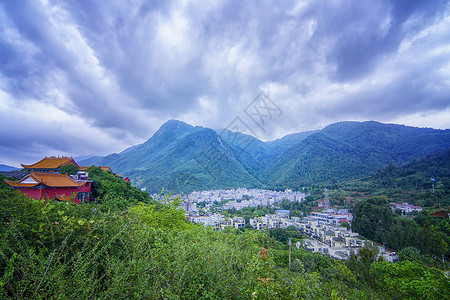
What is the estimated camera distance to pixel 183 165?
214 feet

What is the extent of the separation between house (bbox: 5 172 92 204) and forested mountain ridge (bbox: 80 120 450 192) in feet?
131

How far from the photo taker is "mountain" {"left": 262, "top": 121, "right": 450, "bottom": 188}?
7225 centimetres

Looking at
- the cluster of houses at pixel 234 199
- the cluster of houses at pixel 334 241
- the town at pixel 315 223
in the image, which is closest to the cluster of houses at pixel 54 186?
the town at pixel 315 223

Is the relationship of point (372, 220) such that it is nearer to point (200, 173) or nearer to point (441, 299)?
point (441, 299)

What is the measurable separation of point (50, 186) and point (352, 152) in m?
98.2

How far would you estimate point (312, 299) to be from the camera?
5.49ft

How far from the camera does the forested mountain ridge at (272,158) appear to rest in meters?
64.2

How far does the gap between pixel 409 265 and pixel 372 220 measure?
85.9ft

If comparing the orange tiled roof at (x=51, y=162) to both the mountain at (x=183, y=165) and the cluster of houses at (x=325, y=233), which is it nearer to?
the cluster of houses at (x=325, y=233)

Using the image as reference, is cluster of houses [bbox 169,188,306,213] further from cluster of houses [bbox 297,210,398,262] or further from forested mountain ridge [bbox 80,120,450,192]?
cluster of houses [bbox 297,210,398,262]

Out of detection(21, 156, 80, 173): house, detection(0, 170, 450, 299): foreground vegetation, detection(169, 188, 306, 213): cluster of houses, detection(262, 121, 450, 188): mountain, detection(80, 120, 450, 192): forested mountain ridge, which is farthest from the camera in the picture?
detection(262, 121, 450, 188): mountain

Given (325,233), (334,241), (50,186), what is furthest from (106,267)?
(325,233)

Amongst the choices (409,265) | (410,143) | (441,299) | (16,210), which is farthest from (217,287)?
(410,143)

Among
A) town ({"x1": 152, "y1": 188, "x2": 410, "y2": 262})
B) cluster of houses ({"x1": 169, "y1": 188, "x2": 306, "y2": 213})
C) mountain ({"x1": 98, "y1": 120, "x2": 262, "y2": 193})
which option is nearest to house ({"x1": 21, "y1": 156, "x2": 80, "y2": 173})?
town ({"x1": 152, "y1": 188, "x2": 410, "y2": 262})
